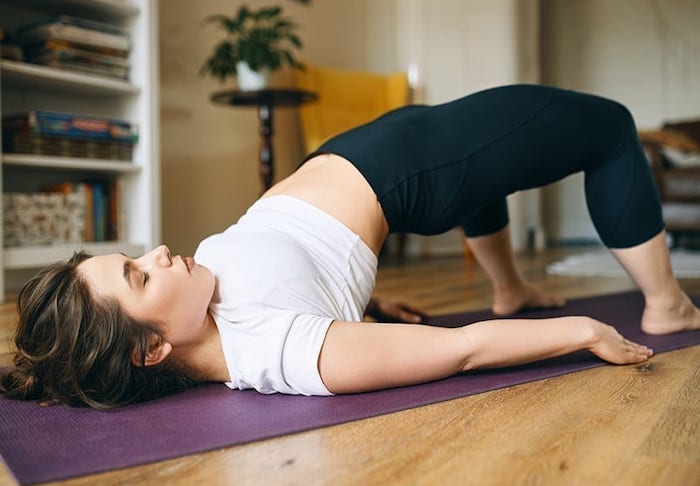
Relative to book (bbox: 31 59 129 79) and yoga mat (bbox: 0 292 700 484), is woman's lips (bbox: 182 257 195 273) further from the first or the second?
book (bbox: 31 59 129 79)

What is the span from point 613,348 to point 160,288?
74 centimetres

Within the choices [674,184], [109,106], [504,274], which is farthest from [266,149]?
[674,184]

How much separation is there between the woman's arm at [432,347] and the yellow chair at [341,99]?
272 centimetres

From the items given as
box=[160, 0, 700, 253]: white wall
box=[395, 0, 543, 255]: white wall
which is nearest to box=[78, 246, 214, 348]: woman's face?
box=[160, 0, 700, 253]: white wall

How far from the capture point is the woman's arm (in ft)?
3.36

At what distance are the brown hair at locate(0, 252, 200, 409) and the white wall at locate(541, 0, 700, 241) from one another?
5.11 m

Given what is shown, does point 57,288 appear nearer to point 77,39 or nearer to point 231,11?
point 77,39

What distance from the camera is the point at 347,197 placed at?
1270mm

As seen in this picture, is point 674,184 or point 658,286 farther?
point 674,184

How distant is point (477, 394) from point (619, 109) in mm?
774

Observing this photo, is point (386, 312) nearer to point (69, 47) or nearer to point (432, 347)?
point (432, 347)

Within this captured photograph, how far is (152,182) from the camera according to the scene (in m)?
2.83

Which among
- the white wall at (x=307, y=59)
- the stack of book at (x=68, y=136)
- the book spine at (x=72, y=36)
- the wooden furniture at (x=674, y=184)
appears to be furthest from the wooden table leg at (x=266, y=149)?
the wooden furniture at (x=674, y=184)

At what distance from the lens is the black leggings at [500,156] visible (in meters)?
1.31
